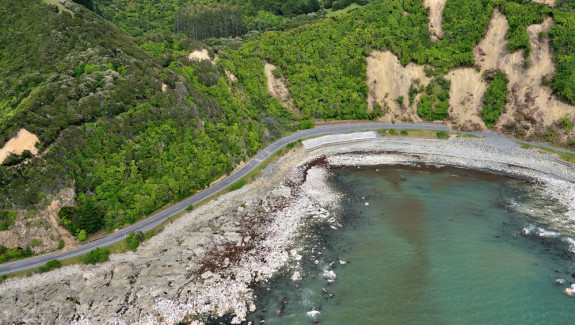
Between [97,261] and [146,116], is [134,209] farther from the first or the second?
[146,116]

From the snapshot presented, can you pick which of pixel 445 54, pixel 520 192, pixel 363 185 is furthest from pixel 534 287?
pixel 445 54

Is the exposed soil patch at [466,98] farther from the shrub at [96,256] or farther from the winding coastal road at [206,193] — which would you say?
the shrub at [96,256]

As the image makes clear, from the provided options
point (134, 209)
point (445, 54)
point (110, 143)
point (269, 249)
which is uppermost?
point (445, 54)

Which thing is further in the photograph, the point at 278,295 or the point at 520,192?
the point at 520,192

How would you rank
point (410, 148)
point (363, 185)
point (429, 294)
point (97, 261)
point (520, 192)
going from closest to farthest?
point (429, 294)
point (97, 261)
point (520, 192)
point (363, 185)
point (410, 148)

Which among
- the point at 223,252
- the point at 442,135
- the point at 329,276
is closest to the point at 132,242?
the point at 223,252

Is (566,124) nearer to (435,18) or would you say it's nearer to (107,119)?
(435,18)
